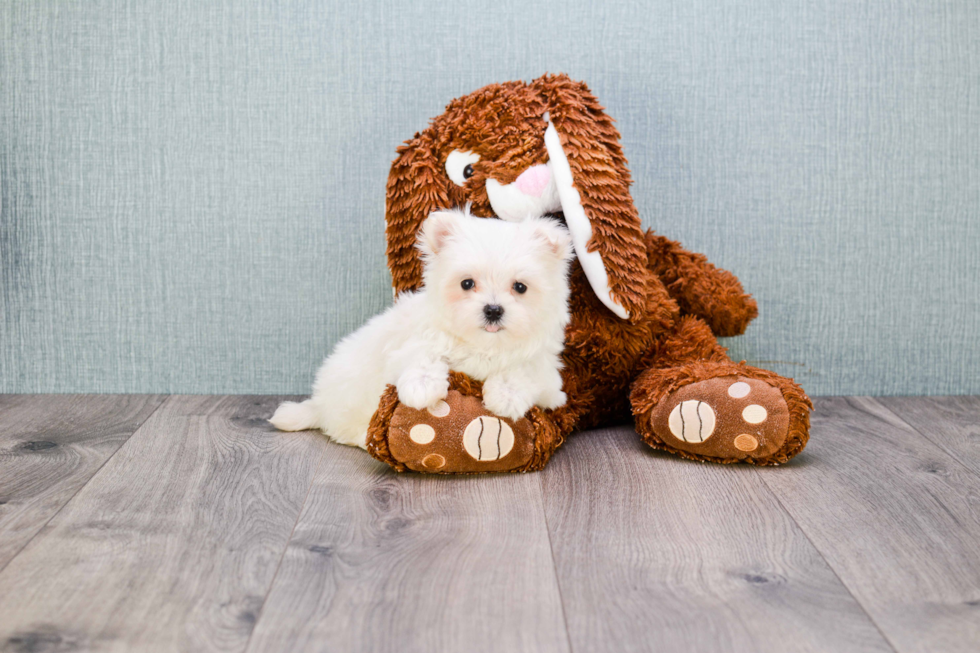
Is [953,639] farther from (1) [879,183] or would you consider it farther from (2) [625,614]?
(1) [879,183]

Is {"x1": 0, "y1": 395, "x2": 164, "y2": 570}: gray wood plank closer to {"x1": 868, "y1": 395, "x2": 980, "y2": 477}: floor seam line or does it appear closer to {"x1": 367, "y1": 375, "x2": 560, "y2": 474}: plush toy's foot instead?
{"x1": 367, "y1": 375, "x2": 560, "y2": 474}: plush toy's foot

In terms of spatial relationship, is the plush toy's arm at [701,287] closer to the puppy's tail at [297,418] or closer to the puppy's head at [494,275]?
the puppy's head at [494,275]

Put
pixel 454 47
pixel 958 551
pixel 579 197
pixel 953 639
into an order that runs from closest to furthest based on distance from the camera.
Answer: pixel 953 639
pixel 958 551
pixel 579 197
pixel 454 47

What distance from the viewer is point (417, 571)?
0.91m

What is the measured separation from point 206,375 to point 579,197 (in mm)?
857

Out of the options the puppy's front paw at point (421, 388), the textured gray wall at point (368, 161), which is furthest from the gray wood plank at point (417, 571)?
the textured gray wall at point (368, 161)

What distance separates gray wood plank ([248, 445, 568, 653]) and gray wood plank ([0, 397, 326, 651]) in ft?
0.13

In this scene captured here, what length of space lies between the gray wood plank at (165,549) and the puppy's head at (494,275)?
0.33 metres

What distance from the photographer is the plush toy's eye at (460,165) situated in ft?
4.37

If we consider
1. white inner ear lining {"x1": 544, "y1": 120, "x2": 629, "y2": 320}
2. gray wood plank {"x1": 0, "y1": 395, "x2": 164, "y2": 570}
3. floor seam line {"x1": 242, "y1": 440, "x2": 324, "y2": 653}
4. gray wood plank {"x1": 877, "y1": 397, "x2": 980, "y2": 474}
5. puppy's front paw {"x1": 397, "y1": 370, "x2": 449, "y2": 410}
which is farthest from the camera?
gray wood plank {"x1": 877, "y1": 397, "x2": 980, "y2": 474}

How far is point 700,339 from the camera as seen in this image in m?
1.42

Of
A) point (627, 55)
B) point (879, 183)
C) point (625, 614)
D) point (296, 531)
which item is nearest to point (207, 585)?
point (296, 531)

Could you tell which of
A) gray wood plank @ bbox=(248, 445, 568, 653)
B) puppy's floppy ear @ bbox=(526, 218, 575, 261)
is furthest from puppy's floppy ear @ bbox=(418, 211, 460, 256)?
gray wood plank @ bbox=(248, 445, 568, 653)

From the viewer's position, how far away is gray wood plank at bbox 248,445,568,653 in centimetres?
79
